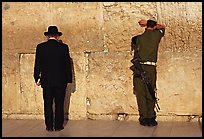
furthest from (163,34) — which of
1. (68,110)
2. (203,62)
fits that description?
(68,110)

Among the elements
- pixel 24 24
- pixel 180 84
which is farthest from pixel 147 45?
pixel 24 24

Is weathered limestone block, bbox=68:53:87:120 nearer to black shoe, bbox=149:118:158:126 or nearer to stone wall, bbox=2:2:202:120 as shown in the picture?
stone wall, bbox=2:2:202:120

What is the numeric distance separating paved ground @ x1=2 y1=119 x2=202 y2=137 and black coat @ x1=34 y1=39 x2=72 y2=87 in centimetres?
73

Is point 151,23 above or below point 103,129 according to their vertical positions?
above

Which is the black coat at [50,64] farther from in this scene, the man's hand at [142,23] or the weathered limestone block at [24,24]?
the man's hand at [142,23]

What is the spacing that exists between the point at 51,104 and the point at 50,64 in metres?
0.57

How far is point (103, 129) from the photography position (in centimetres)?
572

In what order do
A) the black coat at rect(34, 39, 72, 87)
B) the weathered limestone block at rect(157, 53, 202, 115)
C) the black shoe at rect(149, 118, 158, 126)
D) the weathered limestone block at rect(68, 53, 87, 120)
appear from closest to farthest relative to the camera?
1. the black coat at rect(34, 39, 72, 87)
2. the black shoe at rect(149, 118, 158, 126)
3. the weathered limestone block at rect(157, 53, 202, 115)
4. the weathered limestone block at rect(68, 53, 87, 120)

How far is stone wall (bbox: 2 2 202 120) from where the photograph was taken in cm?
604

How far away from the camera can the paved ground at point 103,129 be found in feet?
17.6

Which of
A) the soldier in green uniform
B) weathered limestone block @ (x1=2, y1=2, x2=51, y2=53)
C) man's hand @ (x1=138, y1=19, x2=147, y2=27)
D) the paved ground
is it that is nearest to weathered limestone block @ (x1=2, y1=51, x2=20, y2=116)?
weathered limestone block @ (x1=2, y1=2, x2=51, y2=53)

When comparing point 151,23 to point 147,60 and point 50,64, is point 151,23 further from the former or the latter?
point 50,64

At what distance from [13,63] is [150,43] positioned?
7.91 ft

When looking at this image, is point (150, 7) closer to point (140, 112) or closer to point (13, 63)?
point (140, 112)
